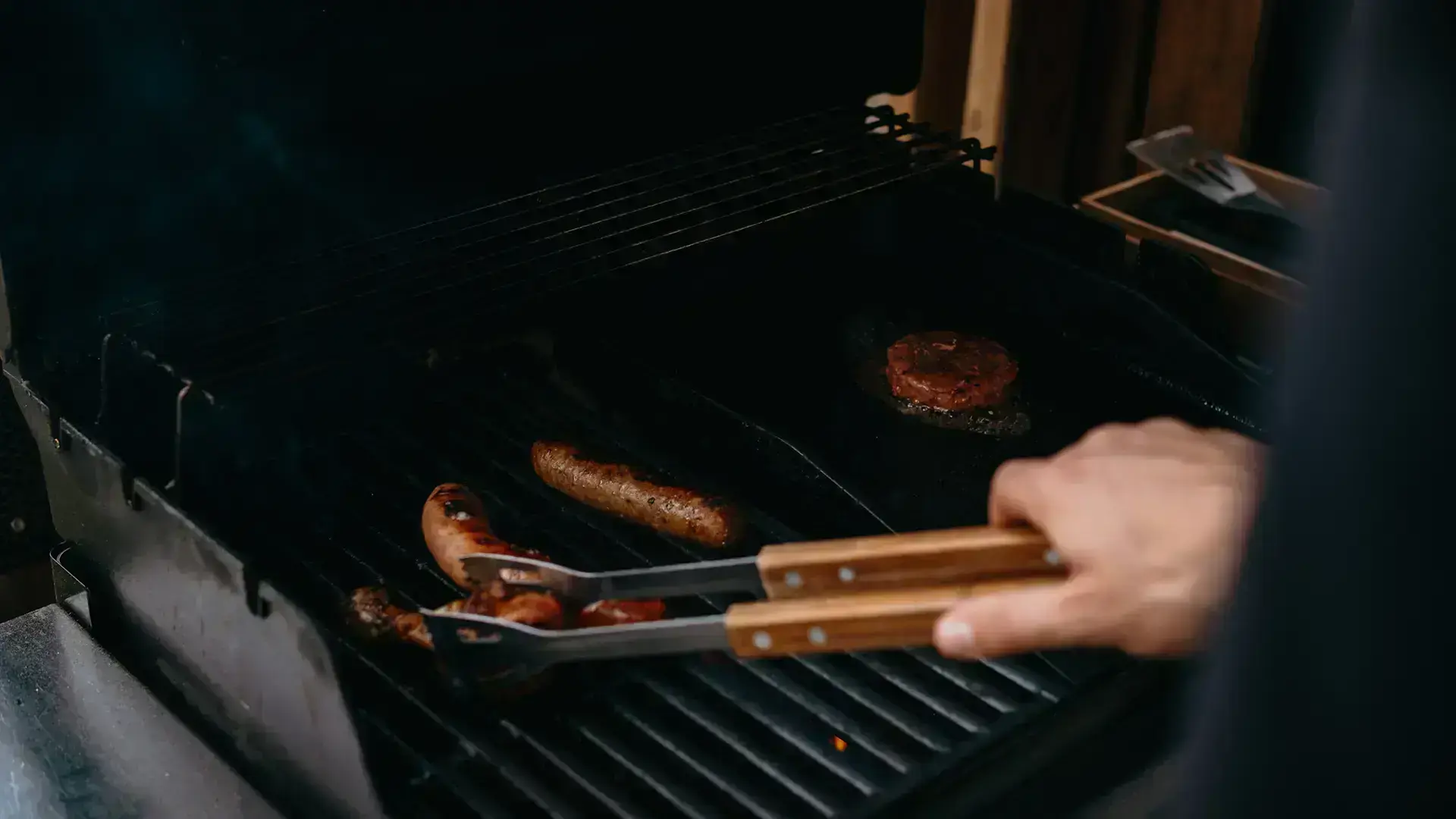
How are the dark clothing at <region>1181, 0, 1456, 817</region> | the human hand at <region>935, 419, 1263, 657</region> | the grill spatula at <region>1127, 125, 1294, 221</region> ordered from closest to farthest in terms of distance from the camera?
the dark clothing at <region>1181, 0, 1456, 817</region>, the human hand at <region>935, 419, 1263, 657</region>, the grill spatula at <region>1127, 125, 1294, 221</region>

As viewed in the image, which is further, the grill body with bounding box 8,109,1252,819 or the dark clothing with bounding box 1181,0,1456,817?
the grill body with bounding box 8,109,1252,819

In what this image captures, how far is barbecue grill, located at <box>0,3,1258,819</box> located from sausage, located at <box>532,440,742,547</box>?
4cm

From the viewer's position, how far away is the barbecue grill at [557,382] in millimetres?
1344

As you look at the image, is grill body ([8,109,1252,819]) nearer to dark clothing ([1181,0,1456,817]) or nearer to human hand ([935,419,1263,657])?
human hand ([935,419,1263,657])

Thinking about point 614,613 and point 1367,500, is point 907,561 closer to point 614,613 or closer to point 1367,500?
point 614,613

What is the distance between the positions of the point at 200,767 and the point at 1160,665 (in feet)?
3.27

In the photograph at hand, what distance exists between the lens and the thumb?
1030 millimetres

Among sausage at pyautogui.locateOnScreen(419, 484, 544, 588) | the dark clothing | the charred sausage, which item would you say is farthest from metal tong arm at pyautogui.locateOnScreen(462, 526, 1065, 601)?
the dark clothing

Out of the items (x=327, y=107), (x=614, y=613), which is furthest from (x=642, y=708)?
(x=327, y=107)

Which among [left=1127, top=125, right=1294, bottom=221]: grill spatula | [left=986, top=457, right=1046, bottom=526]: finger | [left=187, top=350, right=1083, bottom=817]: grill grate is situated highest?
[left=986, top=457, right=1046, bottom=526]: finger

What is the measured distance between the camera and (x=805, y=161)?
85.7 inches

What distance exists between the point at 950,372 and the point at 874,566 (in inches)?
31.7

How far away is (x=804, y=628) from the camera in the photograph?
114 centimetres

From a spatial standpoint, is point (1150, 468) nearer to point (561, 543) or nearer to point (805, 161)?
point (561, 543)
